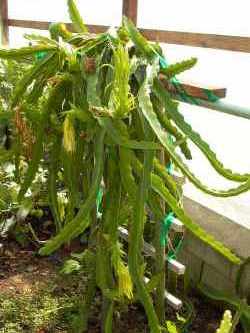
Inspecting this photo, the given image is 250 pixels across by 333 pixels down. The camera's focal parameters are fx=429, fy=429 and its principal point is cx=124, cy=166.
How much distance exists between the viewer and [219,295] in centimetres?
138

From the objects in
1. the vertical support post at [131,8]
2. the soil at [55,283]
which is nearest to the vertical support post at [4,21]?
the vertical support post at [131,8]

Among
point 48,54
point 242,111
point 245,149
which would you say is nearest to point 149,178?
point 242,111

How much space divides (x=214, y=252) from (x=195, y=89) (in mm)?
629

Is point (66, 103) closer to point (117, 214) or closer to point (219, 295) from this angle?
point (117, 214)

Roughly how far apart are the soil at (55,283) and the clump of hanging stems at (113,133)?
239 mm

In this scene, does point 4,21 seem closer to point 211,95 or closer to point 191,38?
point 191,38

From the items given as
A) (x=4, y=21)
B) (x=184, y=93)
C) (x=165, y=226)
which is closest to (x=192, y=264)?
(x=165, y=226)

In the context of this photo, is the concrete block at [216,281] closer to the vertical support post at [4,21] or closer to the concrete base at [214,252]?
the concrete base at [214,252]

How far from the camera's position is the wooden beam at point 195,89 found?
1.03 meters

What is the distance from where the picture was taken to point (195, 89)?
1.06m

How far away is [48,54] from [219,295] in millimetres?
908

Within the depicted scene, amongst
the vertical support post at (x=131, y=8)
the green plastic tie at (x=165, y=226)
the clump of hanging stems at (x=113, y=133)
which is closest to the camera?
the clump of hanging stems at (x=113, y=133)

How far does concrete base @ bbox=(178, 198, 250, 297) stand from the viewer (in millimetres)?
1369

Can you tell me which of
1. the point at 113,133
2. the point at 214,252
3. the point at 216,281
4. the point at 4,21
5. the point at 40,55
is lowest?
the point at 216,281
